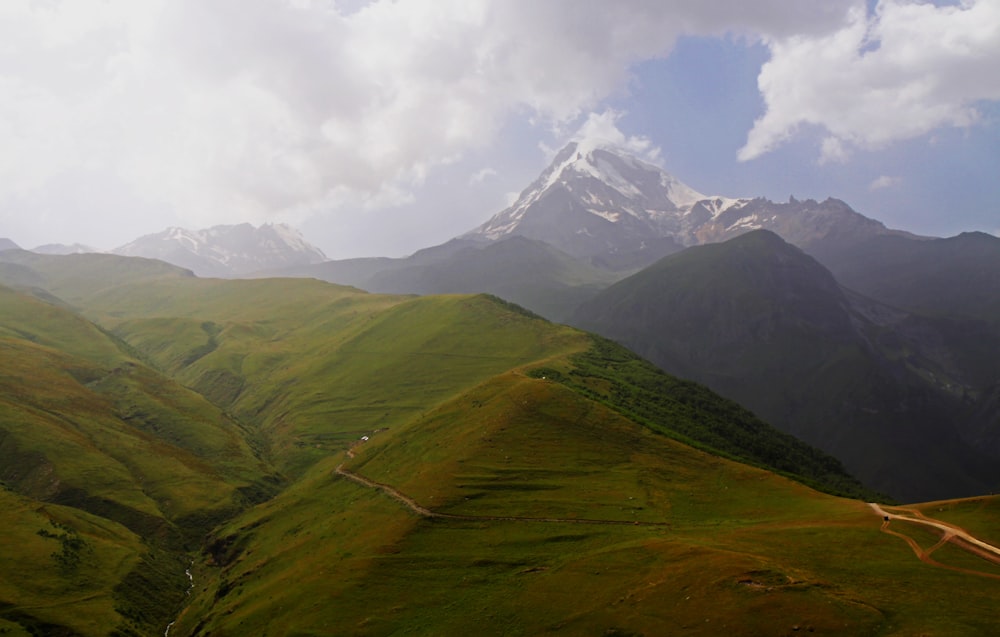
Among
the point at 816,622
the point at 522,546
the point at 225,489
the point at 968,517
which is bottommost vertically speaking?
the point at 225,489

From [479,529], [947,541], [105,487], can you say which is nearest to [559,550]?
[479,529]

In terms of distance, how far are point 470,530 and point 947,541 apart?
2277 inches

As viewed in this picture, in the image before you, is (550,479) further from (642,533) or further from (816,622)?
(816,622)

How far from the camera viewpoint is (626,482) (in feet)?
320

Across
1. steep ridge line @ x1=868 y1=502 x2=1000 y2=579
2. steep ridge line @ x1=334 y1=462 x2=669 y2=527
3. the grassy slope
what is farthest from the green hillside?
steep ridge line @ x1=868 y1=502 x2=1000 y2=579

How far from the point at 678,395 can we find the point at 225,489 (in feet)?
420

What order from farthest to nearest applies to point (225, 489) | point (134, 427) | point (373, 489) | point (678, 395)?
point (678, 395) → point (134, 427) → point (225, 489) → point (373, 489)

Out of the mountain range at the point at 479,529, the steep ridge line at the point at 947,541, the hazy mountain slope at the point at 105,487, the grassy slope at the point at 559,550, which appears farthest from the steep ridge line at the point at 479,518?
the hazy mountain slope at the point at 105,487

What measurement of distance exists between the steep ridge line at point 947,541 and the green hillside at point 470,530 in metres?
1.06

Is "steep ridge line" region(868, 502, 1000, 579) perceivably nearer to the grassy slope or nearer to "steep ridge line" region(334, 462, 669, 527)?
the grassy slope

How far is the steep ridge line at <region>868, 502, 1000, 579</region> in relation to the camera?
54.2 metres

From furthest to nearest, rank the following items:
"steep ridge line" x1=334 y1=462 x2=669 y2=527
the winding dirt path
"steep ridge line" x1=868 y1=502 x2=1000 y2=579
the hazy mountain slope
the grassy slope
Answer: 1. the hazy mountain slope
2. the winding dirt path
3. "steep ridge line" x1=334 y1=462 x2=669 y2=527
4. "steep ridge line" x1=868 y1=502 x2=1000 y2=579
5. the grassy slope

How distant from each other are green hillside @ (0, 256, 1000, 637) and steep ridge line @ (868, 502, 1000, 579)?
3.48 feet

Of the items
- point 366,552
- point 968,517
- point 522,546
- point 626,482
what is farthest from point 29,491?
point 968,517
